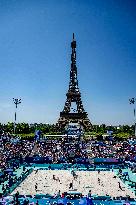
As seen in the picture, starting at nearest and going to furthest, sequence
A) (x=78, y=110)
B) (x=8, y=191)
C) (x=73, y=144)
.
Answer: (x=8, y=191) < (x=73, y=144) < (x=78, y=110)

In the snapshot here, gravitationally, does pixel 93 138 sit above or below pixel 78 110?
below

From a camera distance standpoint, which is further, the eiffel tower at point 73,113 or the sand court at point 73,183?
the eiffel tower at point 73,113

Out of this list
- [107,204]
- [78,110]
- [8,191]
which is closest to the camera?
[107,204]

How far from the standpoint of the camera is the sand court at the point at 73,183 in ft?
109

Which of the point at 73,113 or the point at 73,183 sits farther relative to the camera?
the point at 73,113

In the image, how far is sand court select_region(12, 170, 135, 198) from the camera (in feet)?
109

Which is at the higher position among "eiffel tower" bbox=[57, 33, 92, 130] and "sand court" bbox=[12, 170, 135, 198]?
"eiffel tower" bbox=[57, 33, 92, 130]

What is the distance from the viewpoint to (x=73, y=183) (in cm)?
3800

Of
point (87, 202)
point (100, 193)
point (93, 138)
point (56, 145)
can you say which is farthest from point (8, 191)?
point (93, 138)

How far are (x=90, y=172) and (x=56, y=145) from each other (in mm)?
15689

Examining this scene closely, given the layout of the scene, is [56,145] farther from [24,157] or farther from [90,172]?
[90,172]

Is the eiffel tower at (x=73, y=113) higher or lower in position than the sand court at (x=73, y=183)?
higher

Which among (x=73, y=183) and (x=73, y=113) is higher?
(x=73, y=113)

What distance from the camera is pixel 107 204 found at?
28.0m
